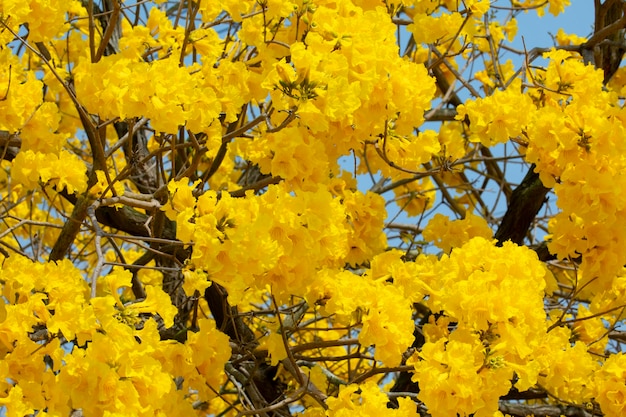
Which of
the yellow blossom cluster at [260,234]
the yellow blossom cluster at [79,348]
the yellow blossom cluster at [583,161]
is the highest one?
the yellow blossom cluster at [583,161]

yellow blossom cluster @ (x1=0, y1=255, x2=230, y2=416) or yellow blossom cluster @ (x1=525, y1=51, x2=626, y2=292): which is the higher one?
yellow blossom cluster @ (x1=525, y1=51, x2=626, y2=292)

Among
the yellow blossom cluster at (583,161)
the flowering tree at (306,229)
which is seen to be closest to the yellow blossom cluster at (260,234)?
the flowering tree at (306,229)

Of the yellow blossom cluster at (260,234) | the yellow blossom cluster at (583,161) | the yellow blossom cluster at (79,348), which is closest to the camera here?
the yellow blossom cluster at (79,348)

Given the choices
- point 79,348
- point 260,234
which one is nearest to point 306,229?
point 260,234

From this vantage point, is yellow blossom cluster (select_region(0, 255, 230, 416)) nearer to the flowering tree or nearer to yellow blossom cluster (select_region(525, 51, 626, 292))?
the flowering tree

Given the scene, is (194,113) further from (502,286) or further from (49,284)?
(502,286)

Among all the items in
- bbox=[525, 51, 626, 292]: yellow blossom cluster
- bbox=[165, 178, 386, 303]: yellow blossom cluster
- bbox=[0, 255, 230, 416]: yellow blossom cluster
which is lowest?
bbox=[0, 255, 230, 416]: yellow blossom cluster

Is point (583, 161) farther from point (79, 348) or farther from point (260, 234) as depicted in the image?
point (79, 348)

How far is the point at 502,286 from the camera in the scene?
2568 millimetres

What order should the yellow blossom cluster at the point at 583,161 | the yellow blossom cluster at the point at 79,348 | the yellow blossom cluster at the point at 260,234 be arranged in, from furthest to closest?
the yellow blossom cluster at the point at 583,161, the yellow blossom cluster at the point at 260,234, the yellow blossom cluster at the point at 79,348

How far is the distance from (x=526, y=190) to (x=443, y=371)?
6.37ft

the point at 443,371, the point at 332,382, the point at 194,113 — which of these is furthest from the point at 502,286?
the point at 332,382

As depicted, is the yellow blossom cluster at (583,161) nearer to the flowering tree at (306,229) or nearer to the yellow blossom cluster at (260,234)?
the flowering tree at (306,229)

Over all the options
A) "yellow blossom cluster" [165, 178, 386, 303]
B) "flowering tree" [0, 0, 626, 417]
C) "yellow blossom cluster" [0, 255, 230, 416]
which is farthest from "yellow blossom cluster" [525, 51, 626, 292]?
"yellow blossom cluster" [0, 255, 230, 416]
